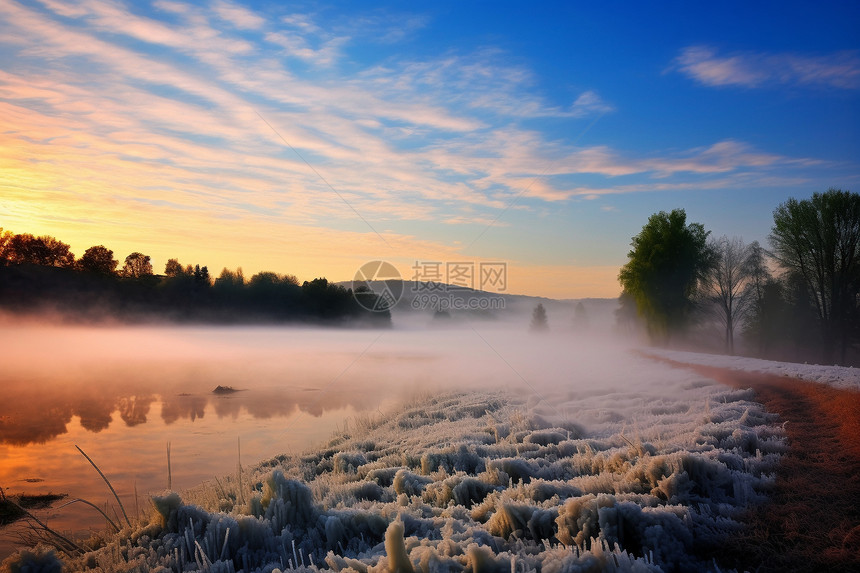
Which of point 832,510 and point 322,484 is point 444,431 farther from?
point 832,510

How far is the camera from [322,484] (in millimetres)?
10875

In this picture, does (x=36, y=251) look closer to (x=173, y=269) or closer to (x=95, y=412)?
(x=173, y=269)

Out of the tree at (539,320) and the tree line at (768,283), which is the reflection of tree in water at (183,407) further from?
the tree at (539,320)

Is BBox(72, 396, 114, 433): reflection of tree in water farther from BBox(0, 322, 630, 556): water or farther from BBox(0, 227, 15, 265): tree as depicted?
BBox(0, 227, 15, 265): tree

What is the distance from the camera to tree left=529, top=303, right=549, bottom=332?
126613mm

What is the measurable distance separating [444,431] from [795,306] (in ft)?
185

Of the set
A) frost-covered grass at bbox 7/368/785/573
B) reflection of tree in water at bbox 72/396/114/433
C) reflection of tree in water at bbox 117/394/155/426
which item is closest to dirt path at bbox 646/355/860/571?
frost-covered grass at bbox 7/368/785/573

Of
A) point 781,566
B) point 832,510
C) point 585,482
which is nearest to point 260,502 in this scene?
point 585,482

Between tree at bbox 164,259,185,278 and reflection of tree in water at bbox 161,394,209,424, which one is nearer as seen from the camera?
reflection of tree in water at bbox 161,394,209,424

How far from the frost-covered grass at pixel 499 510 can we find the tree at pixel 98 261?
99.8 metres

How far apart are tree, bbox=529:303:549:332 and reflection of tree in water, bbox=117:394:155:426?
338 feet

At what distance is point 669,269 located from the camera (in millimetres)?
50969

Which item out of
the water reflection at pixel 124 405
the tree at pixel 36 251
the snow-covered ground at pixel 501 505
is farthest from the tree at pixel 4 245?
the snow-covered ground at pixel 501 505

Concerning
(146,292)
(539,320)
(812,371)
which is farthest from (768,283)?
(146,292)
